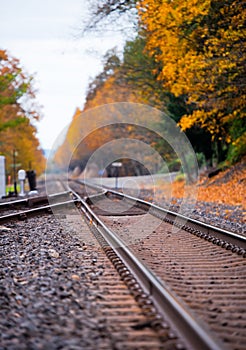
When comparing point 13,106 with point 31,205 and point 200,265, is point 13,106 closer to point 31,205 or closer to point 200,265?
point 31,205

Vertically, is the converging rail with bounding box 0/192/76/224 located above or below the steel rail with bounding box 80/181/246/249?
above

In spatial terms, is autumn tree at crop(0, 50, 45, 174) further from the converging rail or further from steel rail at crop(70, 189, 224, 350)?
steel rail at crop(70, 189, 224, 350)

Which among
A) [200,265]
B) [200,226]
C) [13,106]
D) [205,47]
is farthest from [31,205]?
[13,106]

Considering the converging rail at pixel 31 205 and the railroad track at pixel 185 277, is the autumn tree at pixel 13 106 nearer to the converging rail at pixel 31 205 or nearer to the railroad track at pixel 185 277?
the converging rail at pixel 31 205

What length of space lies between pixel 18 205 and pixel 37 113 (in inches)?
1124

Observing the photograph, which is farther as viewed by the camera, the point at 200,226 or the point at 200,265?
the point at 200,226

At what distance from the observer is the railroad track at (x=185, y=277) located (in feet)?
11.0

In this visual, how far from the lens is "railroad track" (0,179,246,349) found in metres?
3.37

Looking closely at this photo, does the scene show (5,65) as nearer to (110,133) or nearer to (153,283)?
(110,133)

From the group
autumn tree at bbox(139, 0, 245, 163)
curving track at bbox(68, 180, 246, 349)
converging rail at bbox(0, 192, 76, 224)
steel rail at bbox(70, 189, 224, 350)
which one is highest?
autumn tree at bbox(139, 0, 245, 163)

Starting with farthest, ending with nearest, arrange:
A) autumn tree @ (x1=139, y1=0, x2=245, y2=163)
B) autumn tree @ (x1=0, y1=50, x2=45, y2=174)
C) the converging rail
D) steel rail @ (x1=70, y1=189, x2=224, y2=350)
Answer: autumn tree @ (x1=0, y1=50, x2=45, y2=174) → autumn tree @ (x1=139, y1=0, x2=245, y2=163) → the converging rail → steel rail @ (x1=70, y1=189, x2=224, y2=350)

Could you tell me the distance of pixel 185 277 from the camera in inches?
201

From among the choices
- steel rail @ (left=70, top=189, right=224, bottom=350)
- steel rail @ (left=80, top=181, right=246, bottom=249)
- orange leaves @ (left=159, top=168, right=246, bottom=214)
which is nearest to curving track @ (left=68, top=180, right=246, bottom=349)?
steel rail @ (left=80, top=181, right=246, bottom=249)

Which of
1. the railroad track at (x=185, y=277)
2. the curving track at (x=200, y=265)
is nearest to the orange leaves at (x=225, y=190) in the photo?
the curving track at (x=200, y=265)
